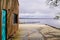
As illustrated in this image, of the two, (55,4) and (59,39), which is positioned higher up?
(55,4)

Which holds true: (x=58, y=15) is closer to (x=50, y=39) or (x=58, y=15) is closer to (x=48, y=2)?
(x=48, y=2)

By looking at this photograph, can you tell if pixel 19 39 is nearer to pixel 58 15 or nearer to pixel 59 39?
pixel 59 39

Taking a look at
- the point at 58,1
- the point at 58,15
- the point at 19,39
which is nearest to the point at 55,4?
the point at 58,1

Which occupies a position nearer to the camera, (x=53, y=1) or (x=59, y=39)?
(x=59, y=39)

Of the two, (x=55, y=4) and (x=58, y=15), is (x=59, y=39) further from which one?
(x=58, y=15)

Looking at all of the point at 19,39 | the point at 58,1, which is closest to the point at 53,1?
the point at 58,1

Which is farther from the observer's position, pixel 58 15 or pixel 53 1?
pixel 58 15

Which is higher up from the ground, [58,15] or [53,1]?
[53,1]

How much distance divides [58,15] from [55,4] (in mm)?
8427

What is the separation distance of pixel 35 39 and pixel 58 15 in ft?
40.8

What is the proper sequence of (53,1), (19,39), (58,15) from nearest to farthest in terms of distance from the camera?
(19,39) < (53,1) < (58,15)

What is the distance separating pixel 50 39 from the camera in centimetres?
802

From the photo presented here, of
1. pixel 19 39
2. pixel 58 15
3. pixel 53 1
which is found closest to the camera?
pixel 19 39

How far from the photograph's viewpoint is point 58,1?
1130 cm
